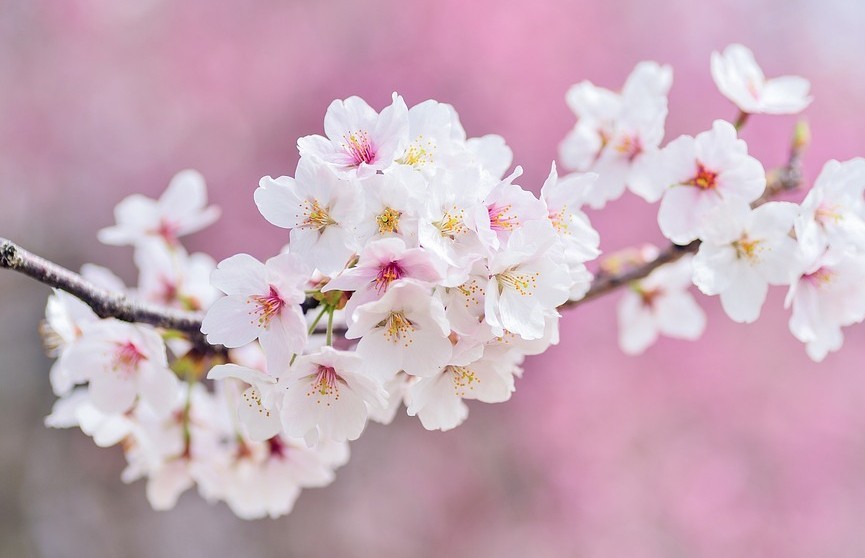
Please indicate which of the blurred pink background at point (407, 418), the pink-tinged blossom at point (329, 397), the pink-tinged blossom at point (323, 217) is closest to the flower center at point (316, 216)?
the pink-tinged blossom at point (323, 217)

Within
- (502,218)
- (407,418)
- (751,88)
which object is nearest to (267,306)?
(502,218)

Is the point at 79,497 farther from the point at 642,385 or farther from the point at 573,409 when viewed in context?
the point at 642,385

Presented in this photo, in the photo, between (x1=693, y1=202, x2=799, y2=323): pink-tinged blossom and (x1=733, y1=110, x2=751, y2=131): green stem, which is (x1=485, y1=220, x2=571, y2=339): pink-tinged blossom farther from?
(x1=733, y1=110, x2=751, y2=131): green stem

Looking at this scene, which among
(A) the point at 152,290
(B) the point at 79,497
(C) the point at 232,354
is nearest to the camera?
(C) the point at 232,354

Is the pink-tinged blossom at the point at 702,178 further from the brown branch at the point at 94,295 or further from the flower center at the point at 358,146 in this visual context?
the brown branch at the point at 94,295

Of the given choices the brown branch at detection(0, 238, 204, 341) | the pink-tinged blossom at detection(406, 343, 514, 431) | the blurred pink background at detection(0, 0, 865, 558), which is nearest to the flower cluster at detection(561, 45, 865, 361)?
the pink-tinged blossom at detection(406, 343, 514, 431)

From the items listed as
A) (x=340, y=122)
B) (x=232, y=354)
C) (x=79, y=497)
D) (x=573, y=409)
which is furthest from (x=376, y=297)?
(x=79, y=497)
